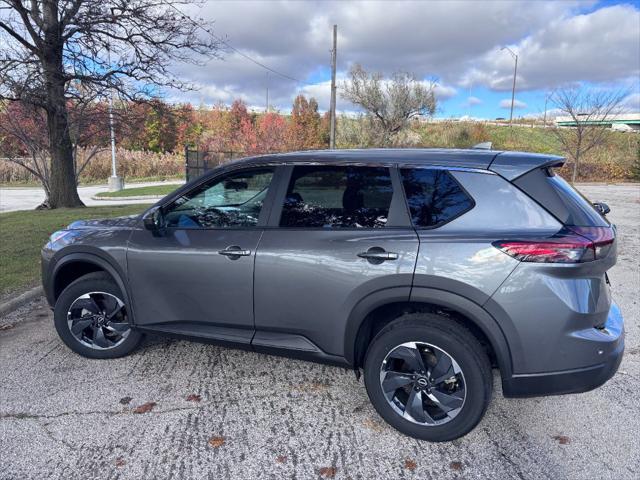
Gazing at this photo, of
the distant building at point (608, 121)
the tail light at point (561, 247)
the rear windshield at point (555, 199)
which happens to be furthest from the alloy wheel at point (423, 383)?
the distant building at point (608, 121)

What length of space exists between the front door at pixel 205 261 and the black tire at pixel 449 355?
0.93 metres

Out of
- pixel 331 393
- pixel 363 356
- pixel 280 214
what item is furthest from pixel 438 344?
pixel 280 214

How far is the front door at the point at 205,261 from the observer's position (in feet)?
10.1

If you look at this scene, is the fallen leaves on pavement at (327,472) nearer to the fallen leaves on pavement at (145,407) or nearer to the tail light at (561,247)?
the fallen leaves on pavement at (145,407)

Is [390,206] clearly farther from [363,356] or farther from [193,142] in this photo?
[193,142]

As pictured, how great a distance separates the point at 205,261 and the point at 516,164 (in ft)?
6.92

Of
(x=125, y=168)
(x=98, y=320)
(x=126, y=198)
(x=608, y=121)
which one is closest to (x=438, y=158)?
(x=98, y=320)

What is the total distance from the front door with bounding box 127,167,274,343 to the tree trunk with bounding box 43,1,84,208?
11.6 metres

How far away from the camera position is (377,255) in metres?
2.65

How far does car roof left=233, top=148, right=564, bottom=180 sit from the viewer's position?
2594mm

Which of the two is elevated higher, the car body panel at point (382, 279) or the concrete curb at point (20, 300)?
the car body panel at point (382, 279)

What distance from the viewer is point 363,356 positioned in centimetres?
295

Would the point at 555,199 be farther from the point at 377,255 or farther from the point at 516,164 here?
the point at 377,255

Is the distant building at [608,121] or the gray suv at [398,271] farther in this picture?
the distant building at [608,121]
